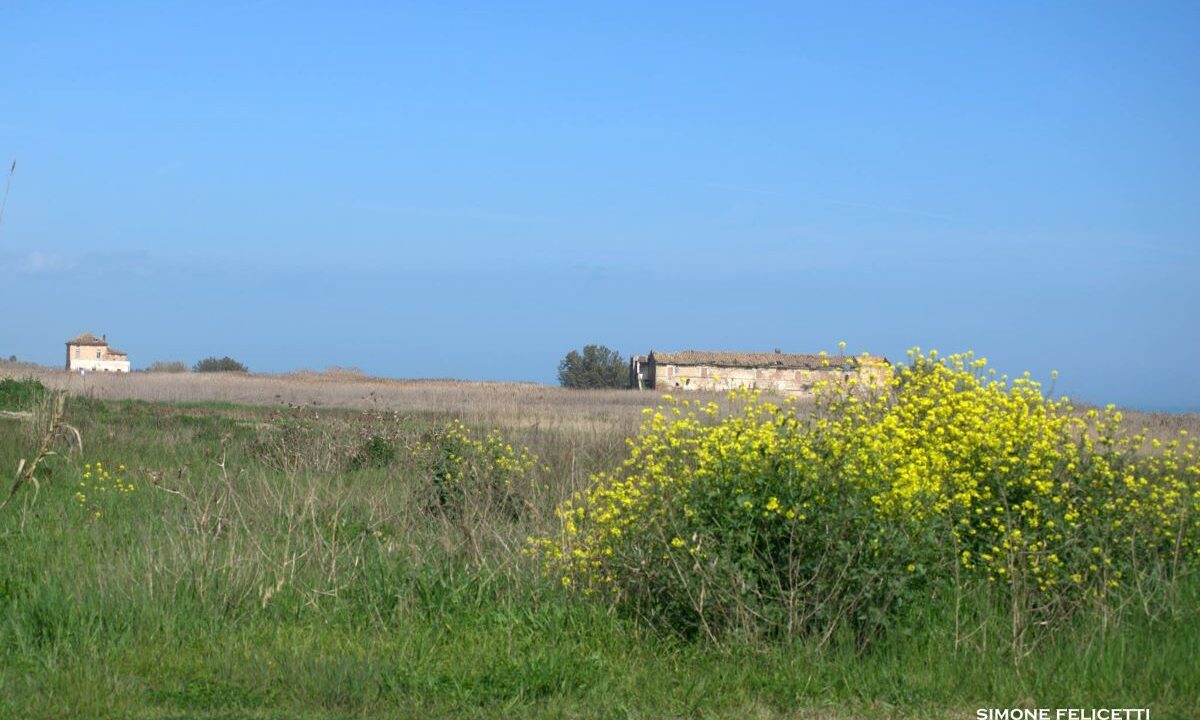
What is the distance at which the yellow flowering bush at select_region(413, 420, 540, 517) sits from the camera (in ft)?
41.2

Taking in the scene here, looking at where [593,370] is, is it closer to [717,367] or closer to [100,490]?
[717,367]

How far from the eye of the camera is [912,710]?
6.06 metres

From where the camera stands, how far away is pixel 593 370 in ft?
237

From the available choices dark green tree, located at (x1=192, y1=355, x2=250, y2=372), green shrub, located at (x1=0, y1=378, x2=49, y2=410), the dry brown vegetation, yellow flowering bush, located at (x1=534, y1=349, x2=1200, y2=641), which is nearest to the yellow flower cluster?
yellow flowering bush, located at (x1=534, y1=349, x2=1200, y2=641)

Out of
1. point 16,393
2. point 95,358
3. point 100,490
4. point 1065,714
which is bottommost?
point 1065,714

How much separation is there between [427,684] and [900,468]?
3.47 meters

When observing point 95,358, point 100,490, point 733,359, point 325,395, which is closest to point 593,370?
point 733,359

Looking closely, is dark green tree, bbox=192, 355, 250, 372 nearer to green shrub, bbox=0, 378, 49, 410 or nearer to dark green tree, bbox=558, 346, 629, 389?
dark green tree, bbox=558, 346, 629, 389

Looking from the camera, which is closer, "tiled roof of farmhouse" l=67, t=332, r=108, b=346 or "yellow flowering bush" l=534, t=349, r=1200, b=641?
"yellow flowering bush" l=534, t=349, r=1200, b=641

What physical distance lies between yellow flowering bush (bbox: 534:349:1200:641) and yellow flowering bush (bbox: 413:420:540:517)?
385cm

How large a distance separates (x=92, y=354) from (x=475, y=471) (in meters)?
85.4

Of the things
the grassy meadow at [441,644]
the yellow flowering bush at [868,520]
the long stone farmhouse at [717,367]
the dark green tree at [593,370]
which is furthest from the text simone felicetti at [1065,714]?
the dark green tree at [593,370]

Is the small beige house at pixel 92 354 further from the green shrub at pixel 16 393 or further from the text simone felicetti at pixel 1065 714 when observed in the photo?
the text simone felicetti at pixel 1065 714

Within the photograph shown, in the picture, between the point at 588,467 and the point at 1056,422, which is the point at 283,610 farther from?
the point at 588,467
